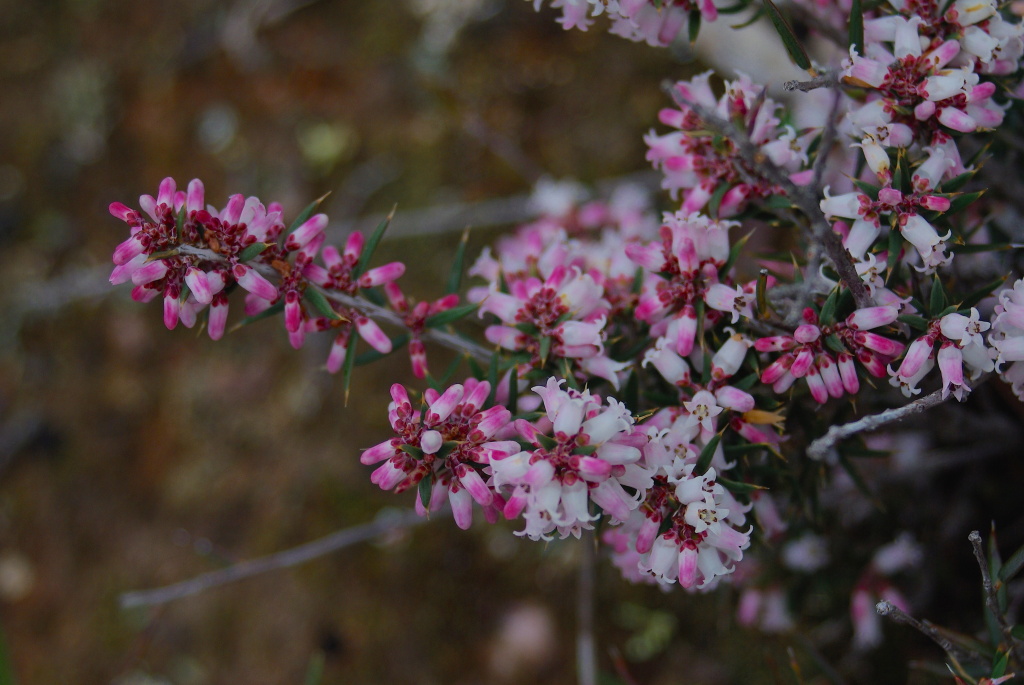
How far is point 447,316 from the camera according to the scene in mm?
1836

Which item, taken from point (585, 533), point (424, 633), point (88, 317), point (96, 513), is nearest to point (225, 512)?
point (96, 513)

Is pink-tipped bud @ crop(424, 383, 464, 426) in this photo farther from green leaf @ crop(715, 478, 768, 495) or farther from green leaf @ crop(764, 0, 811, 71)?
green leaf @ crop(764, 0, 811, 71)

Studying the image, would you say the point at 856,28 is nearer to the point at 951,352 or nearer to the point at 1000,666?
the point at 951,352

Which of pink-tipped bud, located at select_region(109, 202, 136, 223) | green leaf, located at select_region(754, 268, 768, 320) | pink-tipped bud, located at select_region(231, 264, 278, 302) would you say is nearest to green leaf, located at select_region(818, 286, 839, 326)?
green leaf, located at select_region(754, 268, 768, 320)

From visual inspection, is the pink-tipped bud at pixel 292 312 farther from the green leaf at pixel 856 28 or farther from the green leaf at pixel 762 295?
the green leaf at pixel 856 28

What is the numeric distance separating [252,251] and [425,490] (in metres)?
0.64

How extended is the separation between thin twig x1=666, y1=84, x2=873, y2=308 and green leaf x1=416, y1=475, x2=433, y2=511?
2.99 feet

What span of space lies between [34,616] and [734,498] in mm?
4481

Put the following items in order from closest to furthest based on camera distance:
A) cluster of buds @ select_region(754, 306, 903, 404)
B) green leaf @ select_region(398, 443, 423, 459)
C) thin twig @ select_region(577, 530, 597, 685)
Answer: green leaf @ select_region(398, 443, 423, 459) < cluster of buds @ select_region(754, 306, 903, 404) < thin twig @ select_region(577, 530, 597, 685)

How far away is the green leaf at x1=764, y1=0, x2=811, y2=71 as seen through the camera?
152cm

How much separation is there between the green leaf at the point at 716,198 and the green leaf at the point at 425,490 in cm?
93

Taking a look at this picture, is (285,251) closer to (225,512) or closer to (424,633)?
(424,633)

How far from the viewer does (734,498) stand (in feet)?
5.46

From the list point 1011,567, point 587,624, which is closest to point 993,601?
point 1011,567
